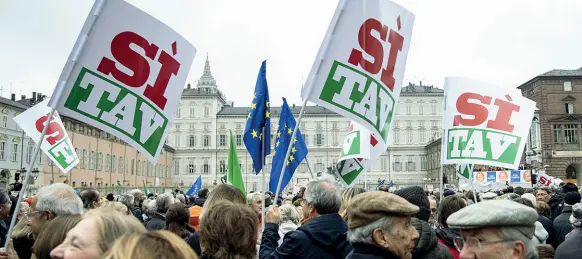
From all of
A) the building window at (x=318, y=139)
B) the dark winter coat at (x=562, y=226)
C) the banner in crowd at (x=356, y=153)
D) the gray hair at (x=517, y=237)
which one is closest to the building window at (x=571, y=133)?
the building window at (x=318, y=139)

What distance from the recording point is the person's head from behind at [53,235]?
10.0 feet

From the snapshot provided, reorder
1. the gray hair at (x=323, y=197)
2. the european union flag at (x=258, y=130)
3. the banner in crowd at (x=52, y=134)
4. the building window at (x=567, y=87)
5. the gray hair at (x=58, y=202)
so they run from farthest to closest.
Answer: the building window at (x=567, y=87)
the banner in crowd at (x=52, y=134)
the european union flag at (x=258, y=130)
the gray hair at (x=323, y=197)
the gray hair at (x=58, y=202)

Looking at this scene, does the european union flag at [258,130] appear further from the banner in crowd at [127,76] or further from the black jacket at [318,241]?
the black jacket at [318,241]

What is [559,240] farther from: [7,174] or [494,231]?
[7,174]

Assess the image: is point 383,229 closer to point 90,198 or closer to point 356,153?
point 90,198

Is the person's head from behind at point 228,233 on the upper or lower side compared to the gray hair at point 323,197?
lower

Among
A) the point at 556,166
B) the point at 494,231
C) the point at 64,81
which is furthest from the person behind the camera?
the point at 556,166

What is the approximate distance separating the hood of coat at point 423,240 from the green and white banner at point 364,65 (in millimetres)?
1838

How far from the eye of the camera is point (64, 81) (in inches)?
169

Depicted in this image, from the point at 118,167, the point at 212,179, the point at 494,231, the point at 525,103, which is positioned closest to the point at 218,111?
the point at 212,179

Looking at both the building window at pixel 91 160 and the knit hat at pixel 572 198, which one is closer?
the knit hat at pixel 572 198

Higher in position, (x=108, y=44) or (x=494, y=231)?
(x=108, y=44)

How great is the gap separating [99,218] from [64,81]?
222 cm

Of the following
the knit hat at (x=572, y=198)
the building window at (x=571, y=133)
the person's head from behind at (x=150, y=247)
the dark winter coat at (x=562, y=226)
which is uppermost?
the building window at (x=571, y=133)
